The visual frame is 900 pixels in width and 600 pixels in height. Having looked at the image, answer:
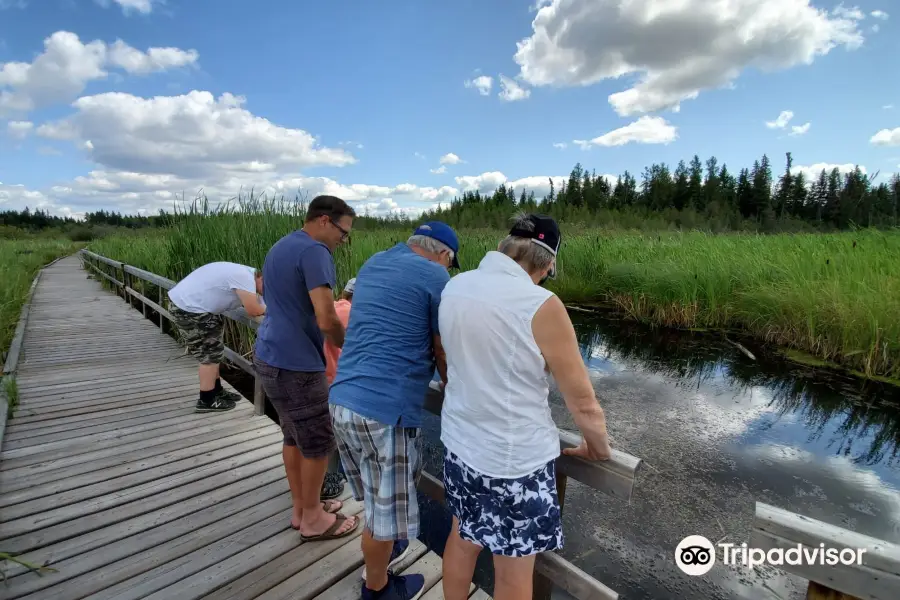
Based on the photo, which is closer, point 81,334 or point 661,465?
point 661,465

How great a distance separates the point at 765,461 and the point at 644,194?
57.9 meters

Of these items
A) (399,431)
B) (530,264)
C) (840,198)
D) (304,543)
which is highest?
(840,198)

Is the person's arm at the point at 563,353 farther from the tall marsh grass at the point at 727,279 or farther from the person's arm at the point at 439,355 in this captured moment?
the tall marsh grass at the point at 727,279

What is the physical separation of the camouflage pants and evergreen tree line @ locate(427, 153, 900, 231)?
3168 cm

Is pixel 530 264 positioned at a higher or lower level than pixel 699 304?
higher

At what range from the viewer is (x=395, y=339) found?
1.48m

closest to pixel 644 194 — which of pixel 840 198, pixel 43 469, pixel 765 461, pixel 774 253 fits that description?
pixel 840 198

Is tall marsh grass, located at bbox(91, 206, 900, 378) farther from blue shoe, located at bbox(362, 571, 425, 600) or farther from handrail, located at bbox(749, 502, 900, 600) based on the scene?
handrail, located at bbox(749, 502, 900, 600)

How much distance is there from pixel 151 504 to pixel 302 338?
59.4 inches

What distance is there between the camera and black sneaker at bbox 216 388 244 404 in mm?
3879

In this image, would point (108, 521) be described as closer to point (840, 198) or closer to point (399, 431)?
point (399, 431)

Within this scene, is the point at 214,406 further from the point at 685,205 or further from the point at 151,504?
the point at 685,205

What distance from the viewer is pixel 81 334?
21.5 ft

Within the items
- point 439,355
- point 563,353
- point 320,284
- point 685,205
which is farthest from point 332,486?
point 685,205
